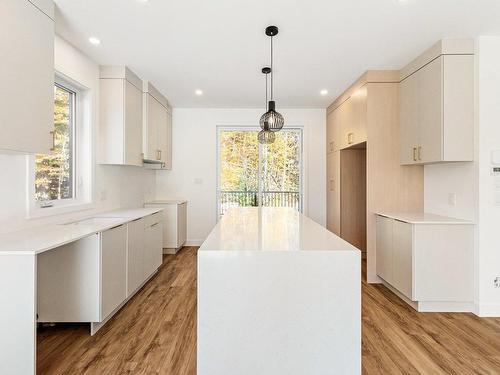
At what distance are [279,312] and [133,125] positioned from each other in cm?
305

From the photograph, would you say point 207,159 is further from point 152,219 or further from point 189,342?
point 189,342

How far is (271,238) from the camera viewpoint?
1.74 metres

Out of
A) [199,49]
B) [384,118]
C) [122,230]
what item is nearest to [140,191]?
[122,230]

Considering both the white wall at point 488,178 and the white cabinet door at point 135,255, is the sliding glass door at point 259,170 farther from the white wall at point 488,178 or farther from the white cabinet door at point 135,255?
the white wall at point 488,178

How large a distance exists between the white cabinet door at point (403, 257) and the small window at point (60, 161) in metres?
3.42

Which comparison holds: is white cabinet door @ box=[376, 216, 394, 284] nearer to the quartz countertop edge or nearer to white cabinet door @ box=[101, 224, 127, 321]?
the quartz countertop edge

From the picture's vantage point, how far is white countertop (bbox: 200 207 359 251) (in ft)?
4.99

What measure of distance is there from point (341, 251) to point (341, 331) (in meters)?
0.41

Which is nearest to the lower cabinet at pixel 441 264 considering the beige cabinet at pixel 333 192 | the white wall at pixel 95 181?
the beige cabinet at pixel 333 192

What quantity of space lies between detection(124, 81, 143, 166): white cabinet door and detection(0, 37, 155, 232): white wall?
300 millimetres

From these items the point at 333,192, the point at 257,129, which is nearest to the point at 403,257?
the point at 333,192

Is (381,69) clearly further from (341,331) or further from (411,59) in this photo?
(341,331)

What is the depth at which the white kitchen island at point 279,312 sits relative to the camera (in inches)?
57.0

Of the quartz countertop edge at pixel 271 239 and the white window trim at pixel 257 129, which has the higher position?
the white window trim at pixel 257 129
